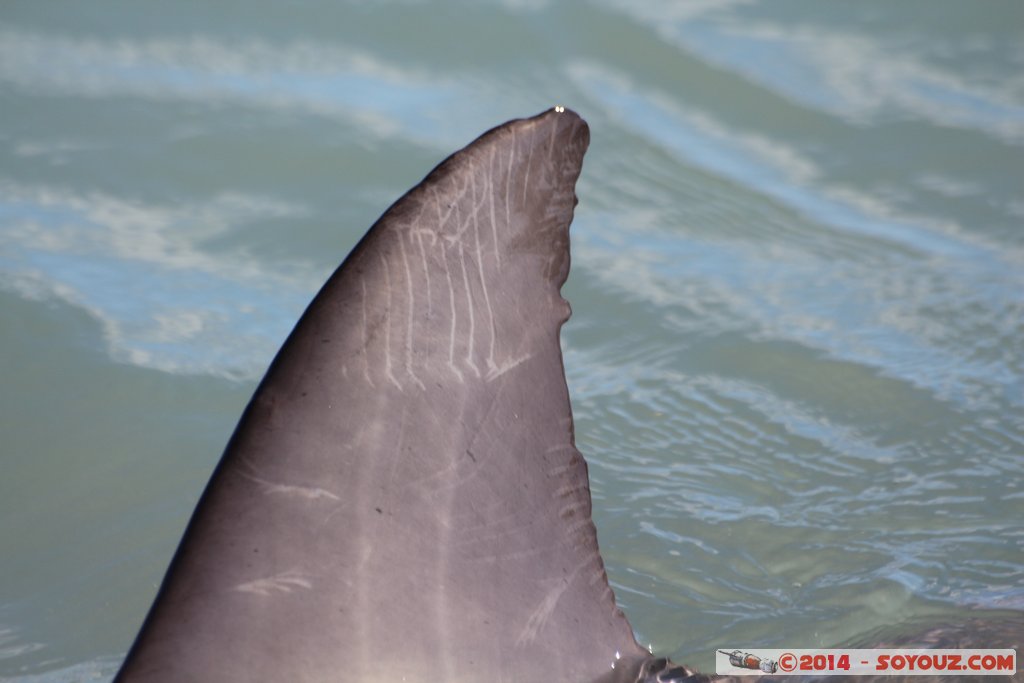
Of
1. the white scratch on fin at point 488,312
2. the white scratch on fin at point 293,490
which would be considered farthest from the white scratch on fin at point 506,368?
the white scratch on fin at point 293,490

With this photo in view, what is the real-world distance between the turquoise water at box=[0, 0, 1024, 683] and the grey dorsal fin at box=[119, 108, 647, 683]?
1.07 meters

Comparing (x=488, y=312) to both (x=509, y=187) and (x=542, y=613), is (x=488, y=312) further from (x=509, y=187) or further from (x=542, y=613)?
(x=542, y=613)

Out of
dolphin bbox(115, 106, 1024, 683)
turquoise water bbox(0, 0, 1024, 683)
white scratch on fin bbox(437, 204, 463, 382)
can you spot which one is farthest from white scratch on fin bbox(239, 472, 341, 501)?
turquoise water bbox(0, 0, 1024, 683)

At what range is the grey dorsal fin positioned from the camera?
4.84 feet

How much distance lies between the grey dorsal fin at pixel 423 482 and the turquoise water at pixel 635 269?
42.0 inches

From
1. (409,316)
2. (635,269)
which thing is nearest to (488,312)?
(409,316)

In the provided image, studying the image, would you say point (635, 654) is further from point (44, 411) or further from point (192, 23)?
point (192, 23)

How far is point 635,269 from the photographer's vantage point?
4727mm

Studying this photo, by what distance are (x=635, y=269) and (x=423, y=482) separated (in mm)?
3190

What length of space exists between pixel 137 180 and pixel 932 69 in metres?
4.24

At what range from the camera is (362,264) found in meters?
1.61

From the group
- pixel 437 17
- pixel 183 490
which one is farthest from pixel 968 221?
pixel 183 490

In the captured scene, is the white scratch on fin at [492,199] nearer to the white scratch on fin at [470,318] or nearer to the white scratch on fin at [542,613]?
the white scratch on fin at [470,318]

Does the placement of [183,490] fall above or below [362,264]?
below
